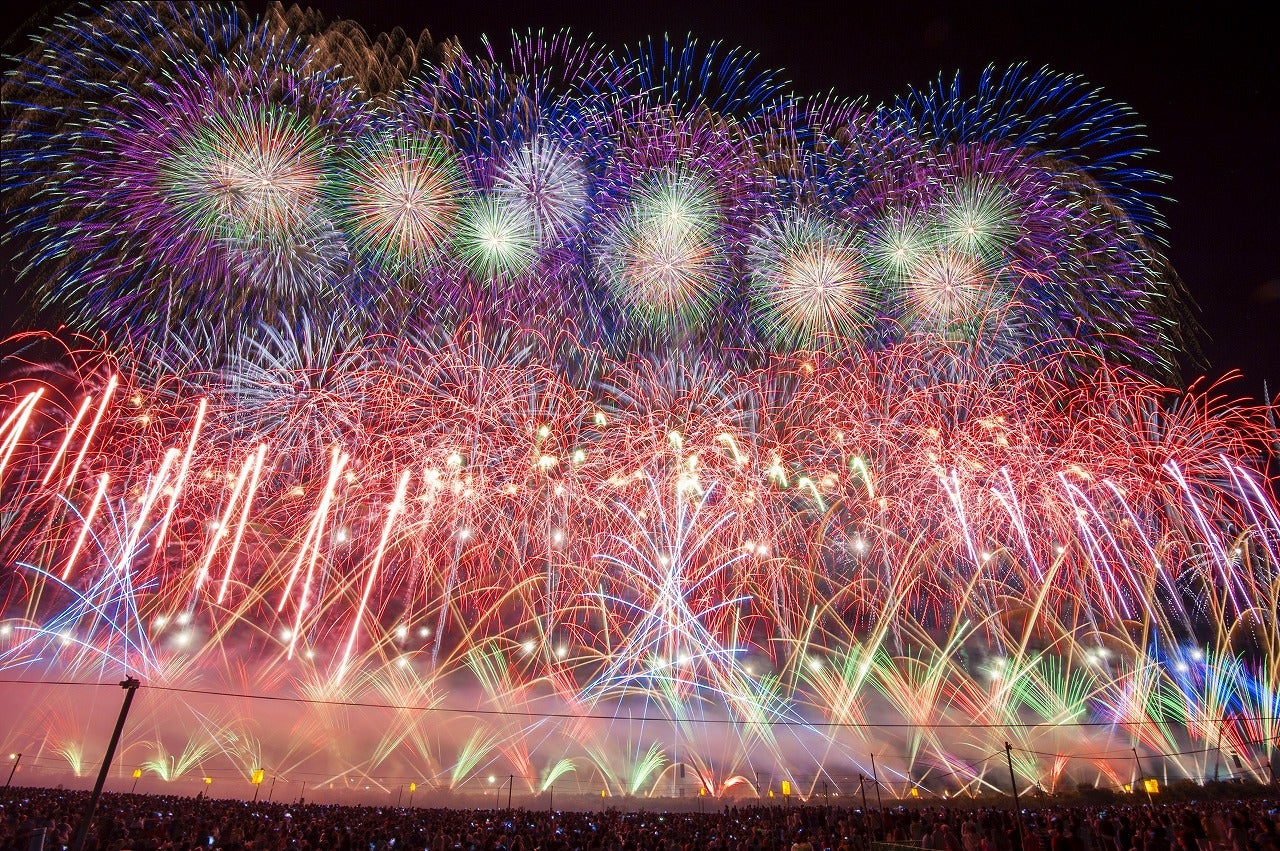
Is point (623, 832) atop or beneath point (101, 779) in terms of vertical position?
beneath

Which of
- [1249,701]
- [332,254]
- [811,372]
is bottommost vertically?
[1249,701]

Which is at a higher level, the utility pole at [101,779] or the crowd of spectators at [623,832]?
the utility pole at [101,779]

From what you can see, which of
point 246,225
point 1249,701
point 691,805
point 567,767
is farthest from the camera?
point 567,767

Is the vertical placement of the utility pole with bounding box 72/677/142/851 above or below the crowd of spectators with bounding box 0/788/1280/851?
above

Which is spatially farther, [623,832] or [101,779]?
[623,832]

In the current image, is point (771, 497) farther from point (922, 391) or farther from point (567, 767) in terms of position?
point (567, 767)

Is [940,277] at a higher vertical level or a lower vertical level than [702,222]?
lower

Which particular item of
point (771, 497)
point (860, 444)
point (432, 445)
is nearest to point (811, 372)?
point (860, 444)

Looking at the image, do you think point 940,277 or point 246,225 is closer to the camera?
point 246,225
